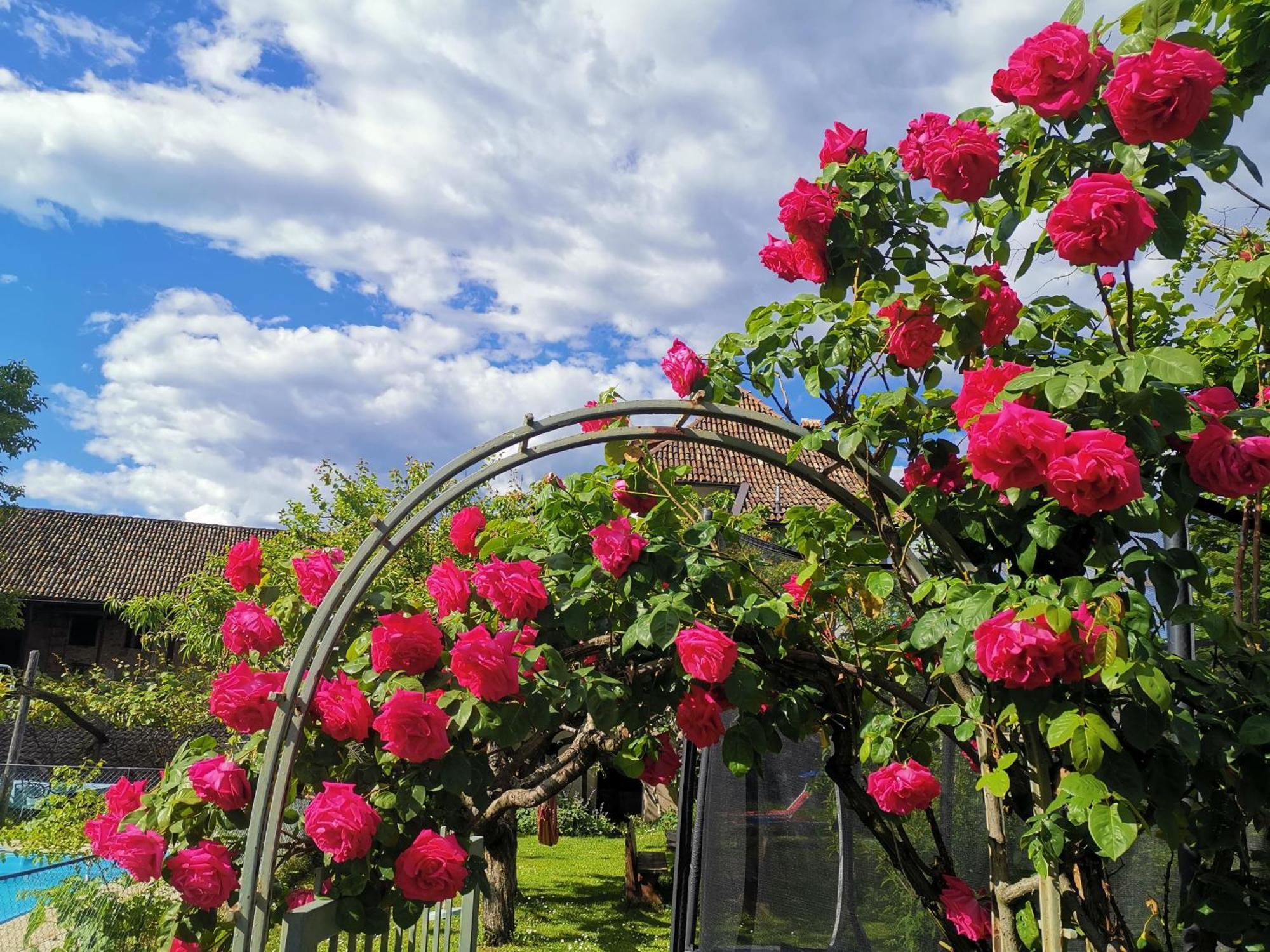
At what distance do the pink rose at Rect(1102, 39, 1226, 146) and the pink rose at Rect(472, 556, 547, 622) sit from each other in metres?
1.45

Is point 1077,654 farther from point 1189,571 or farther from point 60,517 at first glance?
point 60,517

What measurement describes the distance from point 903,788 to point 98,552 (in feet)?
83.2

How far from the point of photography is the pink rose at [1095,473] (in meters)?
1.59

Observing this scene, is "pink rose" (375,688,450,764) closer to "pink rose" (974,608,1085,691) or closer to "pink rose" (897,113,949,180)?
"pink rose" (974,608,1085,691)

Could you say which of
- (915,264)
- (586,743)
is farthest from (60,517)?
(915,264)

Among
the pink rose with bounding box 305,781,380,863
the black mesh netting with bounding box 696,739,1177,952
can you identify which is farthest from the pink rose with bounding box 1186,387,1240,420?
the pink rose with bounding box 305,781,380,863

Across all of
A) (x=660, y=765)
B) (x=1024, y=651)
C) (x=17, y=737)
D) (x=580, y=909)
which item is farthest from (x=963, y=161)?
(x=17, y=737)

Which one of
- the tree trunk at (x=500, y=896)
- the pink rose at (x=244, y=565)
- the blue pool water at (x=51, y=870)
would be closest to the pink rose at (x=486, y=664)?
the pink rose at (x=244, y=565)

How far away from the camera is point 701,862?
3.29m

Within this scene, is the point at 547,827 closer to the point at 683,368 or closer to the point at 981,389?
the point at 683,368

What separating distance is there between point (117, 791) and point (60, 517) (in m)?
25.8

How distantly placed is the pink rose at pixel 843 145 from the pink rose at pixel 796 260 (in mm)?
216

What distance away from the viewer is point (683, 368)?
223 cm

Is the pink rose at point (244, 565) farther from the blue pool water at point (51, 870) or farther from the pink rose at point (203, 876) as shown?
the blue pool water at point (51, 870)
